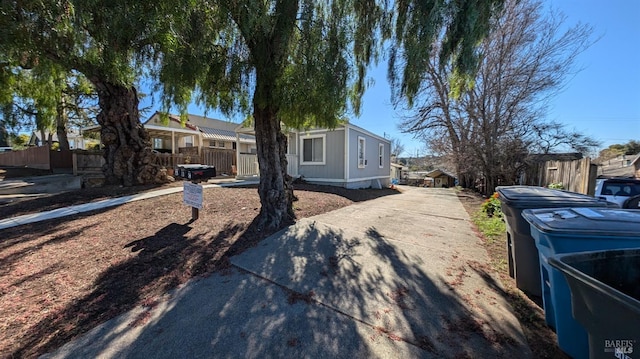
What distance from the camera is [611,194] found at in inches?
266

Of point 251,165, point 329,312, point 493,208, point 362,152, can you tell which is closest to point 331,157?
point 362,152

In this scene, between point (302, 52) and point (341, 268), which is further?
point (302, 52)

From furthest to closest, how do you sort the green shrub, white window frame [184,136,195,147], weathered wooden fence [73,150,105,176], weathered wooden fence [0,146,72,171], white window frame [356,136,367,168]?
white window frame [184,136,195,147] < weathered wooden fence [0,146,72,171] < weathered wooden fence [73,150,105,176] < white window frame [356,136,367,168] < the green shrub

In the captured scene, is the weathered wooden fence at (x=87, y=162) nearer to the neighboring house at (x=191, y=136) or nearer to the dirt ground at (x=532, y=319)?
the neighboring house at (x=191, y=136)

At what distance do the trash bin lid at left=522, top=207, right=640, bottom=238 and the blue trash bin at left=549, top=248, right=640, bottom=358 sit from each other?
401mm

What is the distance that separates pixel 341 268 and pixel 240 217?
293cm

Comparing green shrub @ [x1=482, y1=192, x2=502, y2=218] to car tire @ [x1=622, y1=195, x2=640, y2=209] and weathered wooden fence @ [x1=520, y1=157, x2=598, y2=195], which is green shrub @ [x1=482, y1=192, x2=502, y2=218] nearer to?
weathered wooden fence @ [x1=520, y1=157, x2=598, y2=195]

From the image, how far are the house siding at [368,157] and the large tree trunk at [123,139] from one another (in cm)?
766

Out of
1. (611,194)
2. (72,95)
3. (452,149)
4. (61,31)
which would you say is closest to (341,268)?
(61,31)

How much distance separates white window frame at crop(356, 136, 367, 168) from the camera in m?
12.3

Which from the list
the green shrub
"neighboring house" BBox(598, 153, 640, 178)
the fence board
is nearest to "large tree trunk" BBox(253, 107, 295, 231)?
the green shrub

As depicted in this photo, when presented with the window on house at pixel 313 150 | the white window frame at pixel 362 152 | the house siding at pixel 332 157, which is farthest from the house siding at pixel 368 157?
the window on house at pixel 313 150

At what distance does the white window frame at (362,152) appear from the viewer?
1230 centimetres

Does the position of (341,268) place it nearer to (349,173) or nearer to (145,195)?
(145,195)
